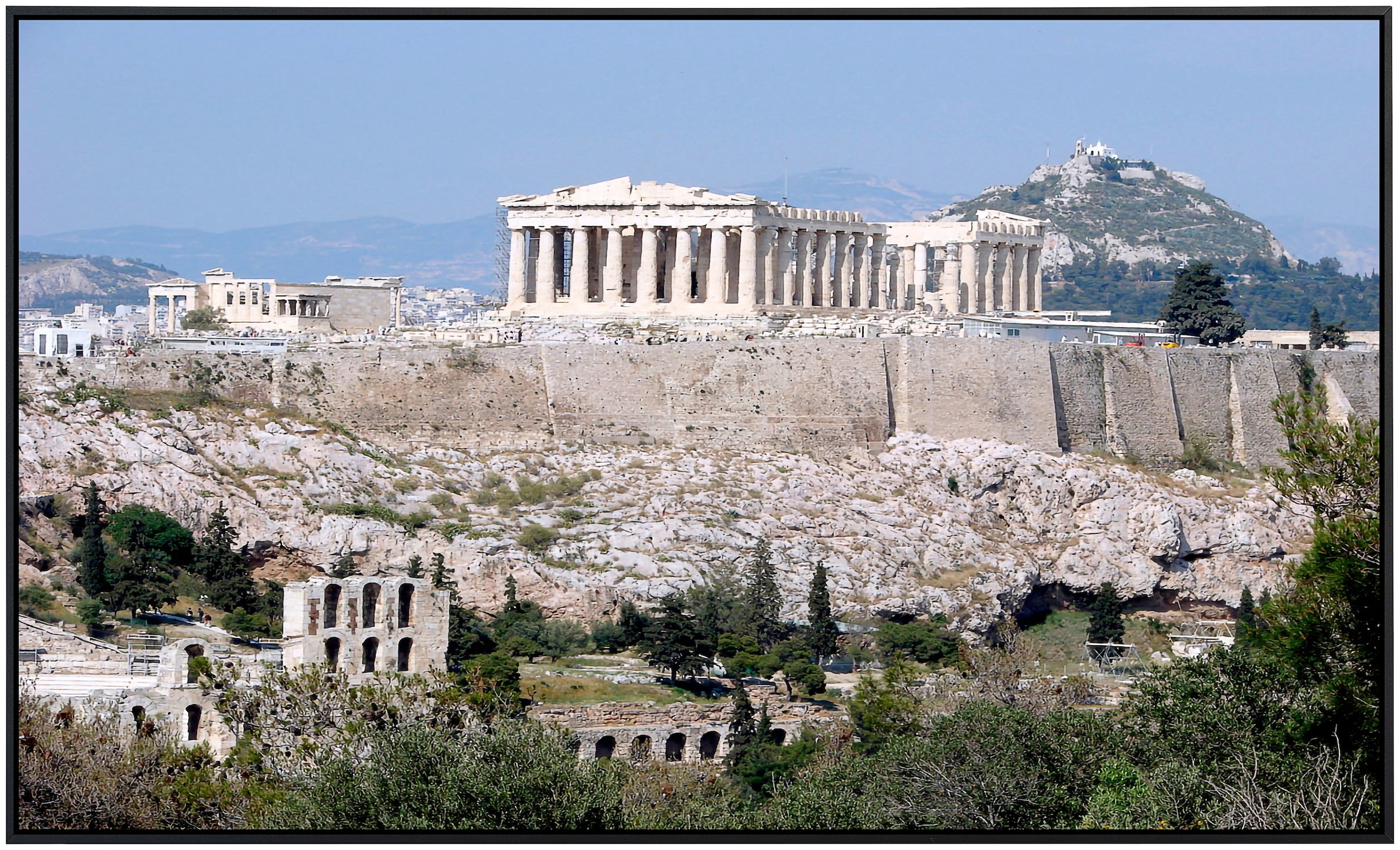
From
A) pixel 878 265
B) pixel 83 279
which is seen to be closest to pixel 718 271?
pixel 878 265

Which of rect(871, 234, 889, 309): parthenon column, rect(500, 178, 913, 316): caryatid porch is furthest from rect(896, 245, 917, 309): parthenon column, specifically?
rect(500, 178, 913, 316): caryatid porch

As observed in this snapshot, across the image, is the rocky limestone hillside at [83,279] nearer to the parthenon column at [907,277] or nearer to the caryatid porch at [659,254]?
the caryatid porch at [659,254]

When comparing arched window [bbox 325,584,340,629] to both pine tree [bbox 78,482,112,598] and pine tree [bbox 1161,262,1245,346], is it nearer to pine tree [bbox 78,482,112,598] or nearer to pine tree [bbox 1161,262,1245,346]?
pine tree [bbox 78,482,112,598]

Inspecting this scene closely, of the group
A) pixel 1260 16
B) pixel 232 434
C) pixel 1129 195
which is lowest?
pixel 232 434

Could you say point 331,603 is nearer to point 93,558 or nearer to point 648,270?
point 93,558

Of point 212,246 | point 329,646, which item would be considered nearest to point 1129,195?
point 212,246

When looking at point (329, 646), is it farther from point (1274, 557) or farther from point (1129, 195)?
point (1129, 195)
